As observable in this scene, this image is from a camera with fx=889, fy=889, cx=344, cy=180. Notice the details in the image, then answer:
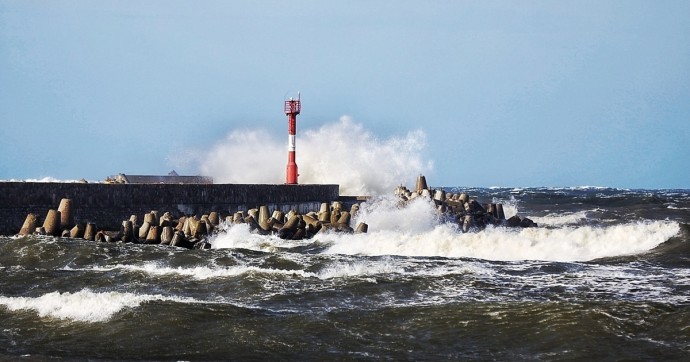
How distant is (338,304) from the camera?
9570mm

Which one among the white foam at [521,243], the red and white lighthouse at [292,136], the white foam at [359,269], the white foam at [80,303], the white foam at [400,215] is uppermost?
the red and white lighthouse at [292,136]

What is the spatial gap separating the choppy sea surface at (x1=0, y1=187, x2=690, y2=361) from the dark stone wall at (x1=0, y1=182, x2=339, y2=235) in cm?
219

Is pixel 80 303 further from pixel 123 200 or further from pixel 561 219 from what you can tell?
pixel 561 219

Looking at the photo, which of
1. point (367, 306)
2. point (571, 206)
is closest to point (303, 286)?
point (367, 306)

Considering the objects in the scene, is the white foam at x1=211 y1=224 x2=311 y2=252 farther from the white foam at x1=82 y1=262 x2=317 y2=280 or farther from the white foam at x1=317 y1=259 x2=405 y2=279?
the white foam at x1=317 y1=259 x2=405 y2=279

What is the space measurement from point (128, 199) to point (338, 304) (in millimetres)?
11251

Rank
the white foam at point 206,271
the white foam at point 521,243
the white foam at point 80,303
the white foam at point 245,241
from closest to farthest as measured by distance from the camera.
A: the white foam at point 80,303 → the white foam at point 206,271 → the white foam at point 521,243 → the white foam at point 245,241

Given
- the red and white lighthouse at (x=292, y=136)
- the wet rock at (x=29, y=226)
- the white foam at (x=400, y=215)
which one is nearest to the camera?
the wet rock at (x=29, y=226)

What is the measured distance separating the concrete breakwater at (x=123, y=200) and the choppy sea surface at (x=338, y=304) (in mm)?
2142

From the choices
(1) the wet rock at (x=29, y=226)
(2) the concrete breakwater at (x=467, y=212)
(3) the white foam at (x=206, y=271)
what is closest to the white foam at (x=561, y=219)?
(2) the concrete breakwater at (x=467, y=212)

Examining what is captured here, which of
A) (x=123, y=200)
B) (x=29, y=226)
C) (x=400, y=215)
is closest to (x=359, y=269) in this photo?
(x=29, y=226)

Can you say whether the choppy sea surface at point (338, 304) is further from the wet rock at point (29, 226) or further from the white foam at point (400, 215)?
the white foam at point (400, 215)

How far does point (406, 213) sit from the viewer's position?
21562mm

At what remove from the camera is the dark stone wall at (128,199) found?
1769cm
